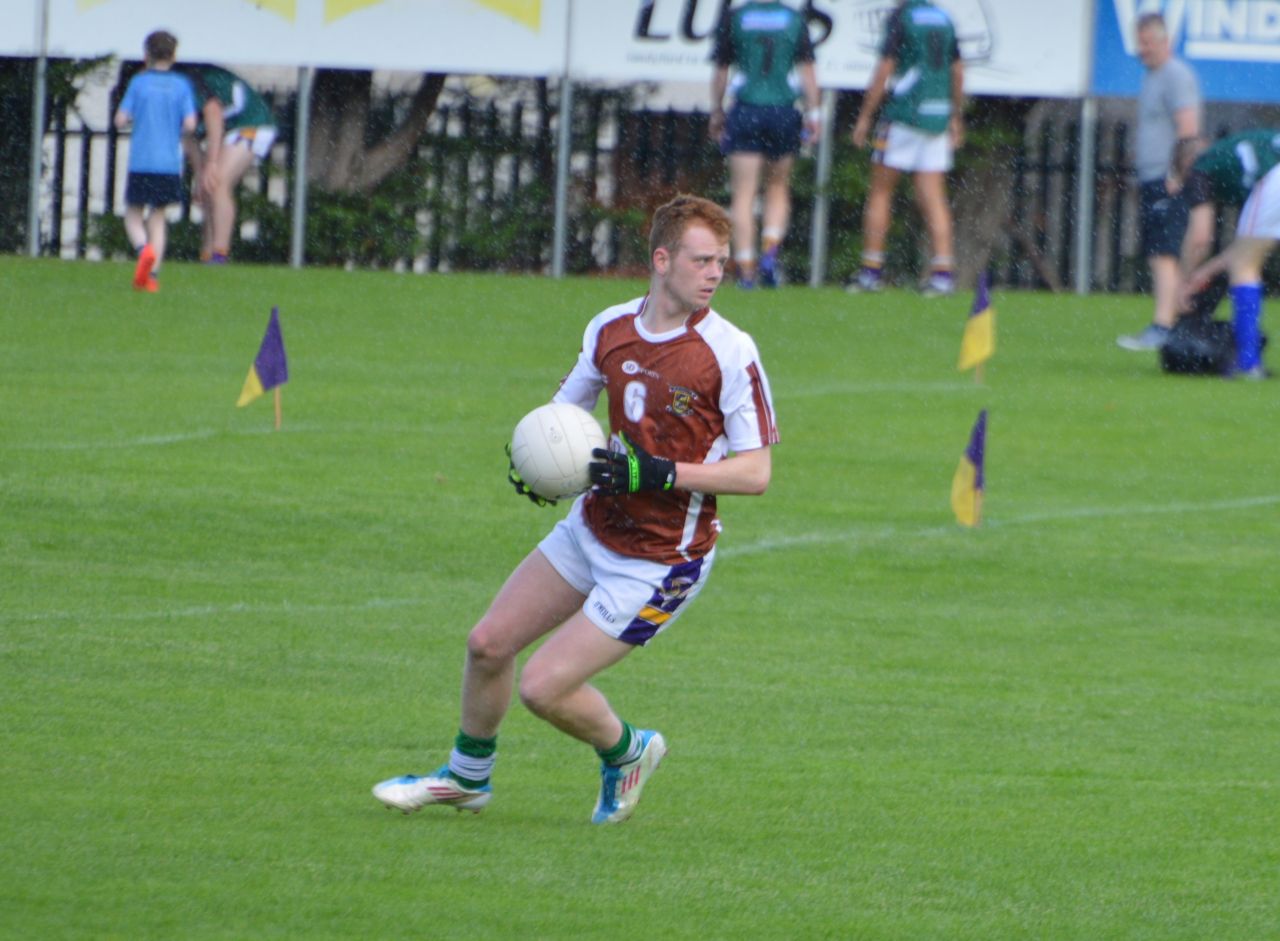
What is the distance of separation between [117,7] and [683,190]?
6071 mm

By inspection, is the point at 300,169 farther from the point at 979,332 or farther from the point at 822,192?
the point at 979,332

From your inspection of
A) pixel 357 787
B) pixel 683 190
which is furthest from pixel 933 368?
pixel 357 787

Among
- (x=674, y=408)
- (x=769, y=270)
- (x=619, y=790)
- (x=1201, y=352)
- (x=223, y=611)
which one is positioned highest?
(x=769, y=270)

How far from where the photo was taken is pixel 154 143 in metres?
19.3

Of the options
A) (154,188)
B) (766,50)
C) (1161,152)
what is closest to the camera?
(1161,152)

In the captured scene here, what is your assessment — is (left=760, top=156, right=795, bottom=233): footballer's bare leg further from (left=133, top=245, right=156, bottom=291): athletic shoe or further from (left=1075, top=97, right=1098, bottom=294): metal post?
(left=133, top=245, right=156, bottom=291): athletic shoe

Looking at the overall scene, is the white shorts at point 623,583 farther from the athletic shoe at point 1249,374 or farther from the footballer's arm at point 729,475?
the athletic shoe at point 1249,374

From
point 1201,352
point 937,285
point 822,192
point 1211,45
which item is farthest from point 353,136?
point 1201,352

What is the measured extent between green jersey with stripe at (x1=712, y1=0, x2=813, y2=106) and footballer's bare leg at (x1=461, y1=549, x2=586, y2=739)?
1352 cm

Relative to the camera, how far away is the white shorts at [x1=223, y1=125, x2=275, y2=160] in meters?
21.0

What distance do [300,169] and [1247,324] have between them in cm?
933

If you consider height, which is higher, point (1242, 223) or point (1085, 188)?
point (1085, 188)

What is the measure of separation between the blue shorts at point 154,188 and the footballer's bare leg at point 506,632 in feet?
43.0

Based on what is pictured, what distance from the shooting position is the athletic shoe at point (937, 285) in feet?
68.0
